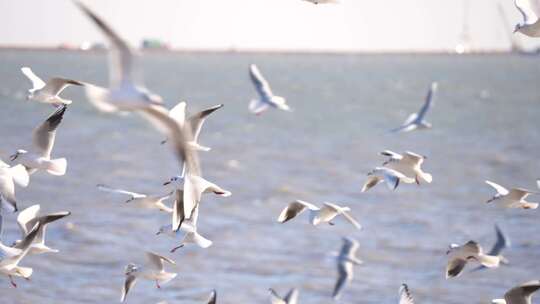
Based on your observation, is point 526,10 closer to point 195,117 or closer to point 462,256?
point 462,256

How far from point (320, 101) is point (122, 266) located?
6323 cm

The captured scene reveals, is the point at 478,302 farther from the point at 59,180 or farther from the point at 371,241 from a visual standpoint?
the point at 59,180

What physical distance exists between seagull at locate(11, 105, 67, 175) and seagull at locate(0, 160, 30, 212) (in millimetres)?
73

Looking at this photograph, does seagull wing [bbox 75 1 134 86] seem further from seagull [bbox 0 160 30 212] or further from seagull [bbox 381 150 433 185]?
seagull [bbox 381 150 433 185]

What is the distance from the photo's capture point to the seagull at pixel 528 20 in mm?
8844

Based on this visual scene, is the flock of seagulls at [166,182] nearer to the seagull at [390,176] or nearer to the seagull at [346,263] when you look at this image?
the seagull at [390,176]

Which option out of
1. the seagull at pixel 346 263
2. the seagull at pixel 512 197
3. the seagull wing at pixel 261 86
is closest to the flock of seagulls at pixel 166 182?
the seagull at pixel 512 197

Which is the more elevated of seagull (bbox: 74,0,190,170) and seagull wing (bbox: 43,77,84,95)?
seagull (bbox: 74,0,190,170)

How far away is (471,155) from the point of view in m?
37.4

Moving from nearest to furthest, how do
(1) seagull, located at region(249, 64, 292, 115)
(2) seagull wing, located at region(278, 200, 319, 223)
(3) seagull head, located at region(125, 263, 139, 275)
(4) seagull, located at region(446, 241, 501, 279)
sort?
1. (4) seagull, located at region(446, 241, 501, 279)
2. (2) seagull wing, located at region(278, 200, 319, 223)
3. (3) seagull head, located at region(125, 263, 139, 275)
4. (1) seagull, located at region(249, 64, 292, 115)

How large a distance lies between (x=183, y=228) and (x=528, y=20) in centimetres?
291

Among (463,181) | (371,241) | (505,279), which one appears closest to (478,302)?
(505,279)

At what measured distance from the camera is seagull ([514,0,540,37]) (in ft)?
29.0

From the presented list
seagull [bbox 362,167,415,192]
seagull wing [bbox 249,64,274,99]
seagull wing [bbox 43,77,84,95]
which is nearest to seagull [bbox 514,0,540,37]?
seagull [bbox 362,167,415,192]
